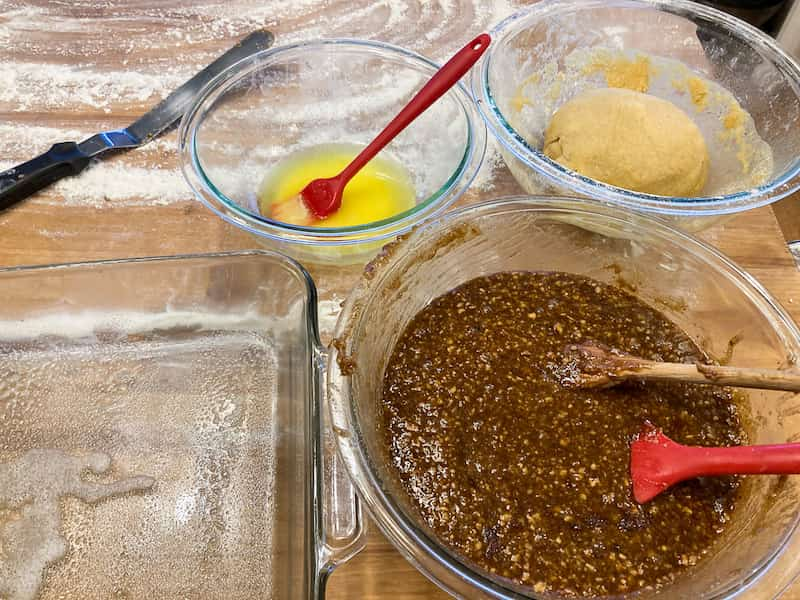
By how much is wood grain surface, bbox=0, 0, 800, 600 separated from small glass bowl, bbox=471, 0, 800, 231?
17 centimetres

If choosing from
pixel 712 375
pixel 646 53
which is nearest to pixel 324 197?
pixel 712 375

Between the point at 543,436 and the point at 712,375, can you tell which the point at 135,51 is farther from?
the point at 712,375

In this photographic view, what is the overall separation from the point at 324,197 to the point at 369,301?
406mm

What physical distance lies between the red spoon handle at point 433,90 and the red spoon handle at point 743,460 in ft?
2.61

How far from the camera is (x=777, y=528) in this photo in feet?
2.85

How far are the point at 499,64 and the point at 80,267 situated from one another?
101 centimetres

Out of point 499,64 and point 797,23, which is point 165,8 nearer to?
point 499,64

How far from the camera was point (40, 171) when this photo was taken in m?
1.41

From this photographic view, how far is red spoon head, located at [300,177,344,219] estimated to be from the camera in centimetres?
132

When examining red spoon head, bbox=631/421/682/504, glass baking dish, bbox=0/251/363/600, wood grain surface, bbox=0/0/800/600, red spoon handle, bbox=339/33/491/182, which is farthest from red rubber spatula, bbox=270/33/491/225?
red spoon head, bbox=631/421/682/504

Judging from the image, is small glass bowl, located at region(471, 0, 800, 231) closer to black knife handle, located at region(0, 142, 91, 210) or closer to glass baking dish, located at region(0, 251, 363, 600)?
glass baking dish, located at region(0, 251, 363, 600)

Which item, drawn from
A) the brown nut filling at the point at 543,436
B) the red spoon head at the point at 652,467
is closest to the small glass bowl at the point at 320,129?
the brown nut filling at the point at 543,436

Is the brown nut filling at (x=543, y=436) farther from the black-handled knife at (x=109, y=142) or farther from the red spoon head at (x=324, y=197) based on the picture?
the black-handled knife at (x=109, y=142)

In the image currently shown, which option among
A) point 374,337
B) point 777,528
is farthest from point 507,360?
point 777,528
